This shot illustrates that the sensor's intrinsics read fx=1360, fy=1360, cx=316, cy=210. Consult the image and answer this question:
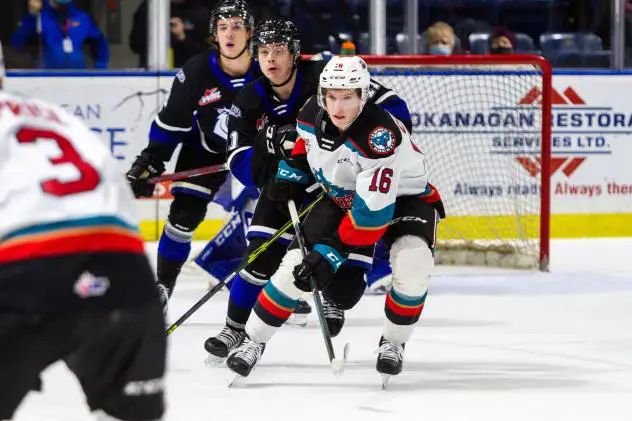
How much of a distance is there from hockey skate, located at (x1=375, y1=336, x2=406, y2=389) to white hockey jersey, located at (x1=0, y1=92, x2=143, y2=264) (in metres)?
1.76

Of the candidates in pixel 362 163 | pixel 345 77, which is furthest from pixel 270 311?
pixel 345 77

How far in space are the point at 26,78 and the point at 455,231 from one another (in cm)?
214

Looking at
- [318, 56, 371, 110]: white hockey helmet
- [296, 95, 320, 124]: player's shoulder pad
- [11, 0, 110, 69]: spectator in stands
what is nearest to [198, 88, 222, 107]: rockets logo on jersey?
[296, 95, 320, 124]: player's shoulder pad

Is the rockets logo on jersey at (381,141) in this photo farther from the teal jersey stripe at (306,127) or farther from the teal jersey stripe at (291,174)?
the teal jersey stripe at (291,174)

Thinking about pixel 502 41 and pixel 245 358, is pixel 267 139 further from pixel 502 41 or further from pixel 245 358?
pixel 502 41

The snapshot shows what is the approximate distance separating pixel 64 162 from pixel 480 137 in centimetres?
483

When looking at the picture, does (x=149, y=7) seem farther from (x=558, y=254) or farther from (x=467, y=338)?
(x=467, y=338)

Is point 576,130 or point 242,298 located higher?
point 576,130

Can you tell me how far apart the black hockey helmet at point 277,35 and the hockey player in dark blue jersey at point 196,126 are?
429 mm

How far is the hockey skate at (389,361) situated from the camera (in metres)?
3.49

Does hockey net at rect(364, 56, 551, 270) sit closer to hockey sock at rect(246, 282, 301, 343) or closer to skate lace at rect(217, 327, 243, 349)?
skate lace at rect(217, 327, 243, 349)

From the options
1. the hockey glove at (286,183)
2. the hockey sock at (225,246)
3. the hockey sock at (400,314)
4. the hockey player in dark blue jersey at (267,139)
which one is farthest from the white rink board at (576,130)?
the hockey sock at (400,314)

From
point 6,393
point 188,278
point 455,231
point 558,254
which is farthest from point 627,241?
point 6,393

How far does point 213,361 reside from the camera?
3799 millimetres
